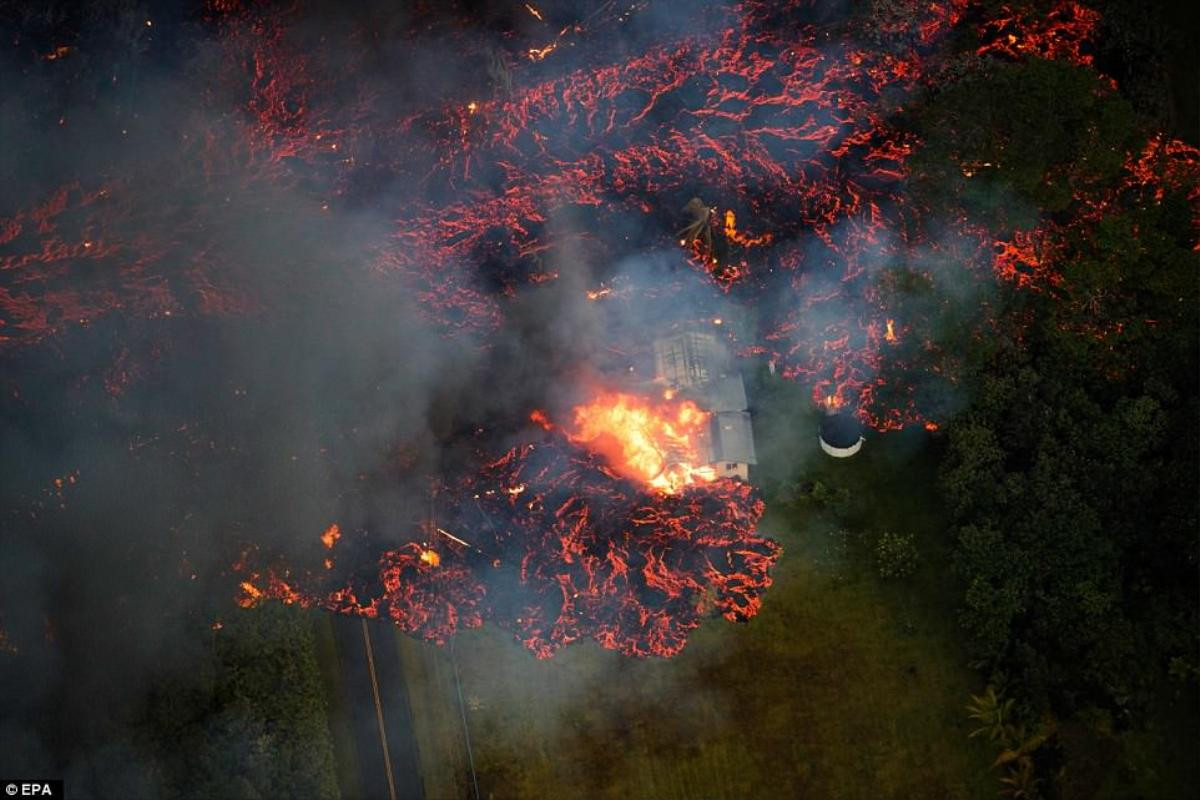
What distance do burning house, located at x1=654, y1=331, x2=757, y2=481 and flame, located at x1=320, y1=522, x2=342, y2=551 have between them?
684cm

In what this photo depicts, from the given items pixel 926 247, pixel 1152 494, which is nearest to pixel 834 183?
pixel 926 247

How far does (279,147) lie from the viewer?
21.0 meters

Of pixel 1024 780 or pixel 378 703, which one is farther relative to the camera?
pixel 378 703

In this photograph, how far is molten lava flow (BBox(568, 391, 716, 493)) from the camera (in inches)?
778

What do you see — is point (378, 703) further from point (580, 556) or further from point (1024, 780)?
point (1024, 780)

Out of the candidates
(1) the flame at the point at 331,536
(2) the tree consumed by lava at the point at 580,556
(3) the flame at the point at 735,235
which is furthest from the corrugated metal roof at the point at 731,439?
(1) the flame at the point at 331,536

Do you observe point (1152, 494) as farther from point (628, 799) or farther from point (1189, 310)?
point (628, 799)

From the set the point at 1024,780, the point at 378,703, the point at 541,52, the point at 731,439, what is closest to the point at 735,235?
the point at 731,439

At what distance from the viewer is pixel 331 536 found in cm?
2075

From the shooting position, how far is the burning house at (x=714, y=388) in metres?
19.7

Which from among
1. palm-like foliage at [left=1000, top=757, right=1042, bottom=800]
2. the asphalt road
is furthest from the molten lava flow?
palm-like foliage at [left=1000, top=757, right=1042, bottom=800]

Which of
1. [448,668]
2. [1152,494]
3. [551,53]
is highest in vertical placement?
[551,53]

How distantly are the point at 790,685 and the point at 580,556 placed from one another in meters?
4.57

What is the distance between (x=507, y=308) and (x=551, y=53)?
5074 millimetres
